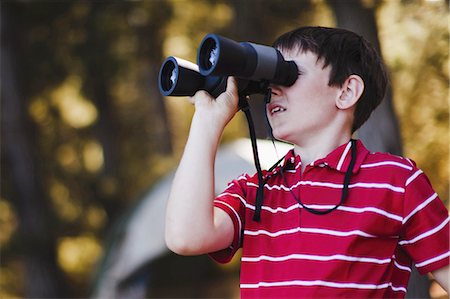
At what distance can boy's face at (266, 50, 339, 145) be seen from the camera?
79.5 inches

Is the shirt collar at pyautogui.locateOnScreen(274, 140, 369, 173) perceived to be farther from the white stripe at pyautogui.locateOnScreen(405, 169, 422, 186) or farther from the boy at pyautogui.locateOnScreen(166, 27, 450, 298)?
the white stripe at pyautogui.locateOnScreen(405, 169, 422, 186)

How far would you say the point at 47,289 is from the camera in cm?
1042

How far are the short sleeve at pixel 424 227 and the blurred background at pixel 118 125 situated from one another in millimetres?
1484

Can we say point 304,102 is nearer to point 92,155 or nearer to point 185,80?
point 185,80

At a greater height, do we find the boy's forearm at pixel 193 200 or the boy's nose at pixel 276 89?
the boy's nose at pixel 276 89

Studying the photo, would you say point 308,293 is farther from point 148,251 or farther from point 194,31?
point 194,31

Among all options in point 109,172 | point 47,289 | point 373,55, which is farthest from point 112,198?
point 373,55

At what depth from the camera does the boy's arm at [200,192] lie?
1914 millimetres

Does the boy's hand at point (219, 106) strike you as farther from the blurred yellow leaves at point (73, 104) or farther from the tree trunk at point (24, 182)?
the blurred yellow leaves at point (73, 104)

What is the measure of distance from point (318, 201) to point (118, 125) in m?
12.6

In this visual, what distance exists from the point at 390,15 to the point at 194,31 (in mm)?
7963

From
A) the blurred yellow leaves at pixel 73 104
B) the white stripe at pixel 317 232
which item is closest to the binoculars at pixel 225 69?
the white stripe at pixel 317 232

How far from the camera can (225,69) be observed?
183cm

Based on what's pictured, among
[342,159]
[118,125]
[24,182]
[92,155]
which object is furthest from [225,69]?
[92,155]
